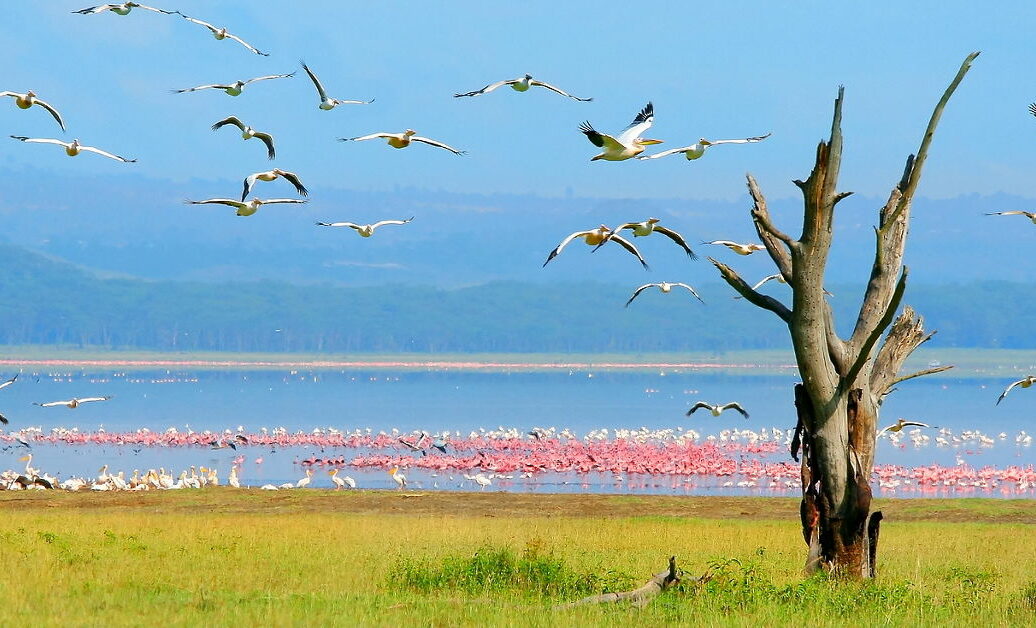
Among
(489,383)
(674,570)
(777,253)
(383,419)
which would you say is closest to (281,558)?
(674,570)

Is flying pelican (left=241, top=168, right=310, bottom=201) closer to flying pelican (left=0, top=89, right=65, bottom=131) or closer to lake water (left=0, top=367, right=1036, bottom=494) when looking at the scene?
flying pelican (left=0, top=89, right=65, bottom=131)

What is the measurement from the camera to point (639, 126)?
18875 mm

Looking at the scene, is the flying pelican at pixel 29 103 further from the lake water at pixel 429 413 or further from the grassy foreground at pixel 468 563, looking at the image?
the lake water at pixel 429 413

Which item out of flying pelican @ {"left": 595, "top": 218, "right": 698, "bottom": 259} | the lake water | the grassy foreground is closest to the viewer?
the grassy foreground

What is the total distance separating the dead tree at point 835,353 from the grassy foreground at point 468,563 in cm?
64

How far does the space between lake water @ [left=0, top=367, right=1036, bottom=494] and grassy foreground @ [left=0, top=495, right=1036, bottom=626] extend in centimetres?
984

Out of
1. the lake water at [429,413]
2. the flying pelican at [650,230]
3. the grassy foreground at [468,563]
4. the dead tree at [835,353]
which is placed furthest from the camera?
the lake water at [429,413]

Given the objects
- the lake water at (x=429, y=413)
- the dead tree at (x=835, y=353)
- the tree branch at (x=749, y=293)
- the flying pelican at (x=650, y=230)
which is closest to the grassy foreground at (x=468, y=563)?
the dead tree at (x=835, y=353)

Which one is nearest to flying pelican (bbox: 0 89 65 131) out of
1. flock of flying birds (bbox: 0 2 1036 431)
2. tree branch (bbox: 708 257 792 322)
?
flock of flying birds (bbox: 0 2 1036 431)

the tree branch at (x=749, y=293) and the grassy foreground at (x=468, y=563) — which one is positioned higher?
the tree branch at (x=749, y=293)

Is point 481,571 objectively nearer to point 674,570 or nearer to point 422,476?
point 674,570

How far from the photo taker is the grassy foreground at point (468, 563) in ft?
46.7

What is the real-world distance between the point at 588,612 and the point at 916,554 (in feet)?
28.4

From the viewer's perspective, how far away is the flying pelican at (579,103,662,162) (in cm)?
1634
